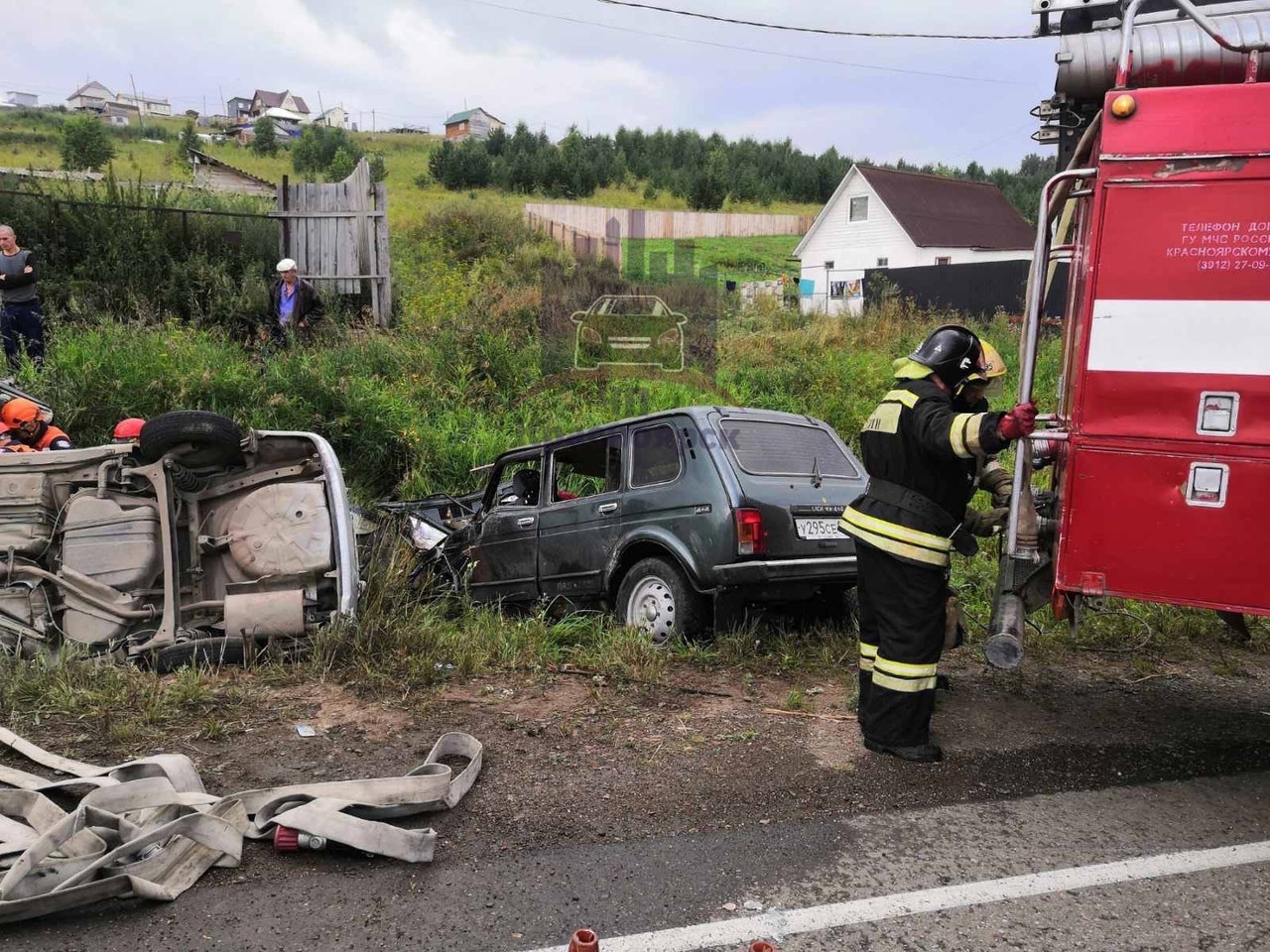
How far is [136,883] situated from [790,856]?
196cm

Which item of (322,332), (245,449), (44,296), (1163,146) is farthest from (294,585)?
(44,296)

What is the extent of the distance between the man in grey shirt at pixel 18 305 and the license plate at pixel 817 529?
25.5ft

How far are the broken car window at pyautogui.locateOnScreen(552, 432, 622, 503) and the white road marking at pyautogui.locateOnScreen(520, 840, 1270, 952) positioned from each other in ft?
12.1

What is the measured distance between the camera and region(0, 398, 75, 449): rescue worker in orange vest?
20.7 feet

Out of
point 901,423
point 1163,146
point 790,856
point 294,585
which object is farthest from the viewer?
point 294,585

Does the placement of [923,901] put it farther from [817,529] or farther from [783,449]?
[783,449]

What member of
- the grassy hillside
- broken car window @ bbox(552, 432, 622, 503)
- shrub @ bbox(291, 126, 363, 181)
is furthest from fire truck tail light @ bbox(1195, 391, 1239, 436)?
shrub @ bbox(291, 126, 363, 181)

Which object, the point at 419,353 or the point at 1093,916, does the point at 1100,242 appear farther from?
the point at 419,353

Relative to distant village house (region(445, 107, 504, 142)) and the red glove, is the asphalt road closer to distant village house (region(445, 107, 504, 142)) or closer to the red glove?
the red glove

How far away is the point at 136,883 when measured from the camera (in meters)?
2.71

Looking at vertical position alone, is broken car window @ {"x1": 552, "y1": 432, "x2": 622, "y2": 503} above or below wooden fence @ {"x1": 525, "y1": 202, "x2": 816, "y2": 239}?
below

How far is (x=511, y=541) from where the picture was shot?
7.03 m

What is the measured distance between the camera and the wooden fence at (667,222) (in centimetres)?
2897

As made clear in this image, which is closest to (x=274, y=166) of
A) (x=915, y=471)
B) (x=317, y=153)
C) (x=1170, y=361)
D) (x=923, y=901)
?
(x=317, y=153)
